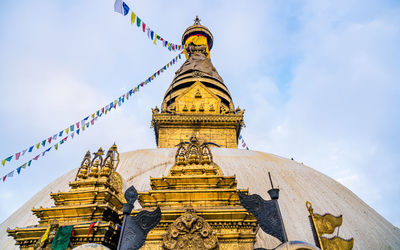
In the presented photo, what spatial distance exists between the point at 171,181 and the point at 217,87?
12.1 metres

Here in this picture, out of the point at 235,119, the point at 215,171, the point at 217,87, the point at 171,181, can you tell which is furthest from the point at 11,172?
the point at 217,87

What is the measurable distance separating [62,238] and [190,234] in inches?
82.0

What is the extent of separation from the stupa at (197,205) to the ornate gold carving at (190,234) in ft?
0.04

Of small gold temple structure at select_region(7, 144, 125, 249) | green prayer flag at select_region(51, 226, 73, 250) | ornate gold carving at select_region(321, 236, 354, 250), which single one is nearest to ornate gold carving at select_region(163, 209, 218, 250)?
small gold temple structure at select_region(7, 144, 125, 249)

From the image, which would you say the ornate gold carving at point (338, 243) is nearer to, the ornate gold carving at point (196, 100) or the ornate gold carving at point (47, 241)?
the ornate gold carving at point (47, 241)

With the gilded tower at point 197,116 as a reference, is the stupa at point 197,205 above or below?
below

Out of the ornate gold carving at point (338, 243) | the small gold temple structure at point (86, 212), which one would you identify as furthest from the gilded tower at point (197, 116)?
the ornate gold carving at point (338, 243)

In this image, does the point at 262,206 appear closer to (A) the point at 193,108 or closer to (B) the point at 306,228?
(B) the point at 306,228

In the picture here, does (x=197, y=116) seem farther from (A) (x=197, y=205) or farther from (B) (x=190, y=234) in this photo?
(B) (x=190, y=234)

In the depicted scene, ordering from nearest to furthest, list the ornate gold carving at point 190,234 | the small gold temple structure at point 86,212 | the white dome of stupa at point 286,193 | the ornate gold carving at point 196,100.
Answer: the ornate gold carving at point 190,234 < the small gold temple structure at point 86,212 < the white dome of stupa at point 286,193 < the ornate gold carving at point 196,100

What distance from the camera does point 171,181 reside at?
14.6 feet

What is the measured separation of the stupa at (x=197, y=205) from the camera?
3754mm

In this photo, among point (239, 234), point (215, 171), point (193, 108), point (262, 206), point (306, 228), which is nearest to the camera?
point (262, 206)

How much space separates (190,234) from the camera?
3.61 m
